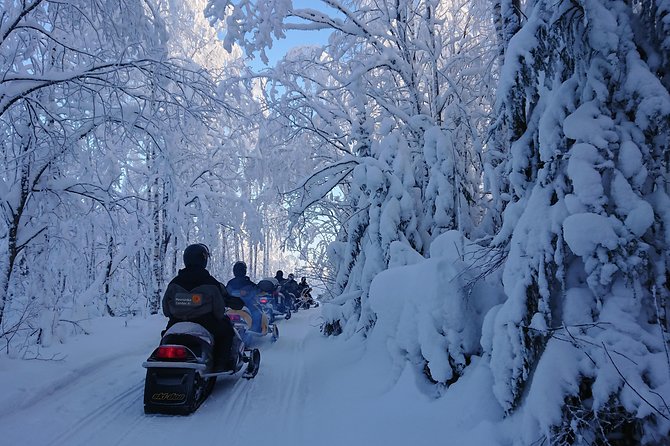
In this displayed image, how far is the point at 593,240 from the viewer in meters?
2.53

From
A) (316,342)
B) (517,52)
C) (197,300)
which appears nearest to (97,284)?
(316,342)

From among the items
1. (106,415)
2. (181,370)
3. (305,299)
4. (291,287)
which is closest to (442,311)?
(181,370)

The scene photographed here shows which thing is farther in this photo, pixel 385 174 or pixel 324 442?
pixel 385 174

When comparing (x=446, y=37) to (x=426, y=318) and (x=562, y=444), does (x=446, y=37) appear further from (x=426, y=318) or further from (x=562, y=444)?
(x=562, y=444)

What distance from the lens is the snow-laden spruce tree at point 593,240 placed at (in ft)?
7.89

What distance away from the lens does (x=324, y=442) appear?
3.97 meters

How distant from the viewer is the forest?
8.25 ft

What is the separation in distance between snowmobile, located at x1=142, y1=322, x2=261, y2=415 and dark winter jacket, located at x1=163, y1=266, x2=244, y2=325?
0.23 metres

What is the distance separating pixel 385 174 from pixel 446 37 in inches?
190

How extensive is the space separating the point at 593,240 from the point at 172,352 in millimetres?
4227

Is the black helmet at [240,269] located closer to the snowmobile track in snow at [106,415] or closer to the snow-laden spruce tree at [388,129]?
the snow-laden spruce tree at [388,129]

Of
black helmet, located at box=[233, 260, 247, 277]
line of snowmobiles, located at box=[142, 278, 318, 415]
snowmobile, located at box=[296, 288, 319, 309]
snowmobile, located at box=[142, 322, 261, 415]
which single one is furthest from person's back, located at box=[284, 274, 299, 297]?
snowmobile, located at box=[142, 322, 261, 415]

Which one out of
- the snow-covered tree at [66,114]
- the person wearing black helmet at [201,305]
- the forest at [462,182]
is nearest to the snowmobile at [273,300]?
the forest at [462,182]

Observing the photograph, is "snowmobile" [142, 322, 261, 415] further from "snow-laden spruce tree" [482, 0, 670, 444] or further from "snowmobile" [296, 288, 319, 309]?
"snowmobile" [296, 288, 319, 309]
